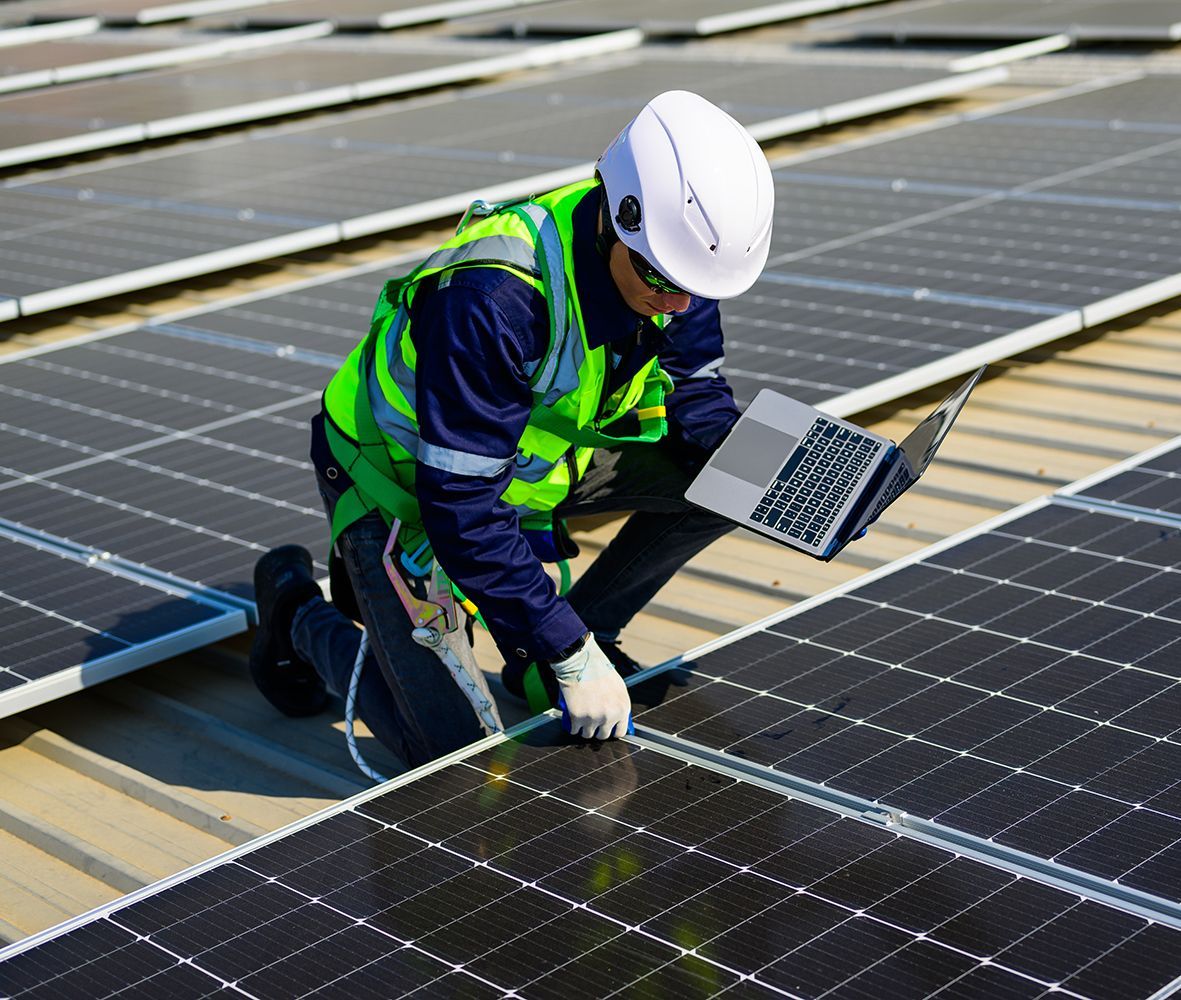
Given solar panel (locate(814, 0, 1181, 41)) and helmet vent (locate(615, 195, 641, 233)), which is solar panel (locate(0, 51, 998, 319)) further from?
helmet vent (locate(615, 195, 641, 233))

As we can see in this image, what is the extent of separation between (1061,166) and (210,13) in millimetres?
14596

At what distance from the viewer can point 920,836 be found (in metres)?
4.33

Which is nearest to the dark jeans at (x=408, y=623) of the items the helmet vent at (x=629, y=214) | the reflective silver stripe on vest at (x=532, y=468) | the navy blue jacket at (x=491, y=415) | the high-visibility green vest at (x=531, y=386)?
the high-visibility green vest at (x=531, y=386)

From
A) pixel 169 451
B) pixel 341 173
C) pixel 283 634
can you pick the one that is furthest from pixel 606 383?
pixel 341 173

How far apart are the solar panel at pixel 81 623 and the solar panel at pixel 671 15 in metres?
13.8

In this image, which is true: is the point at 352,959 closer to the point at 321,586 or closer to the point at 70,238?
the point at 321,586

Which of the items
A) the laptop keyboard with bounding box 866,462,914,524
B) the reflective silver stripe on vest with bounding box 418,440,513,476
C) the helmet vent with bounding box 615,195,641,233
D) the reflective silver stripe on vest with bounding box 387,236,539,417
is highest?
the helmet vent with bounding box 615,195,641,233

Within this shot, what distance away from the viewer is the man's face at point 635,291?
4.94 m

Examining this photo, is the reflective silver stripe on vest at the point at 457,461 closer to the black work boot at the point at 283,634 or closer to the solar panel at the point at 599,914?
the solar panel at the point at 599,914

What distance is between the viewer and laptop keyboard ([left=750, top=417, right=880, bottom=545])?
5.41 meters

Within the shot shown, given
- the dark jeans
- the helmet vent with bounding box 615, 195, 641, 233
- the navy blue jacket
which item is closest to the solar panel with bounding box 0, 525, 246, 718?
A: the dark jeans

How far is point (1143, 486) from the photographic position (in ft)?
21.1

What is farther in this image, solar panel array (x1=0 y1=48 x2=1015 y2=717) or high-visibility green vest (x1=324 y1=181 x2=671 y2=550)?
solar panel array (x1=0 y1=48 x2=1015 y2=717)

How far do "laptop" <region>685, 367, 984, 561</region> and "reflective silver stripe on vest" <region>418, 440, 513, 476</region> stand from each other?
2.98 feet
